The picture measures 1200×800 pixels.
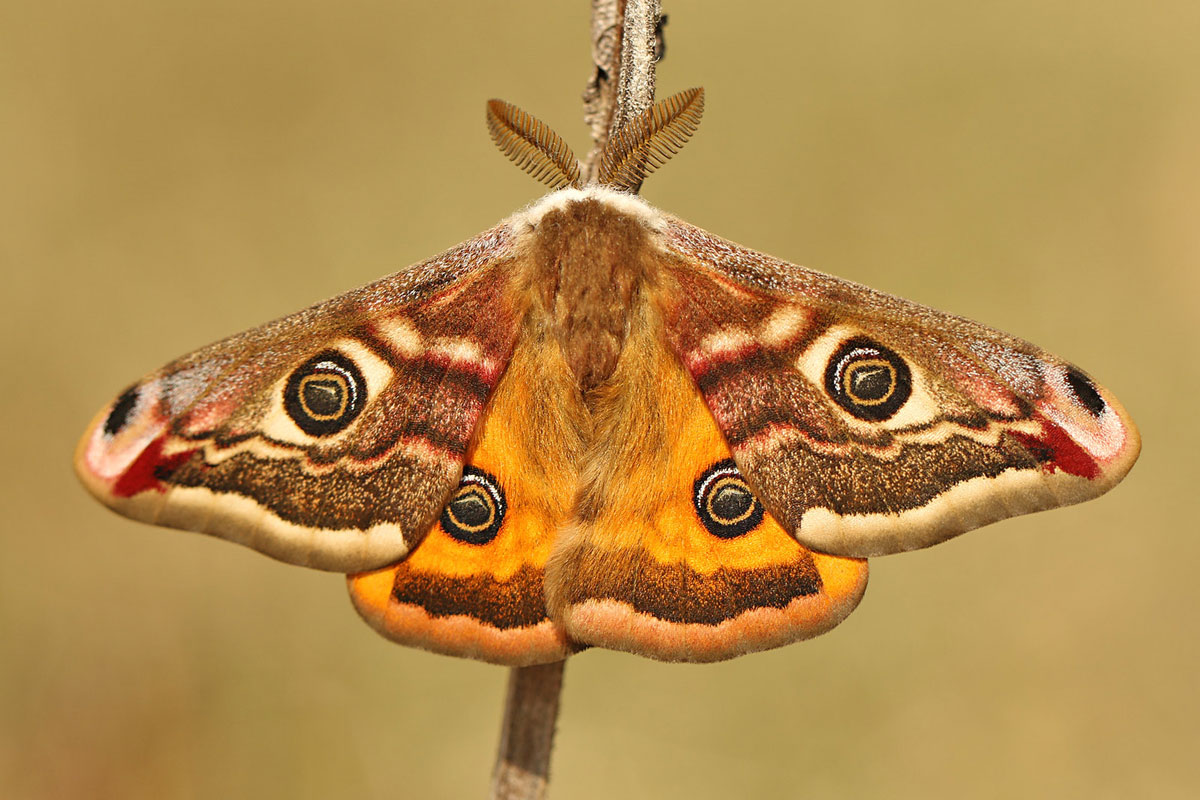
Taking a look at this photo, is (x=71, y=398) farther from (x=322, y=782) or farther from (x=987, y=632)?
(x=987, y=632)

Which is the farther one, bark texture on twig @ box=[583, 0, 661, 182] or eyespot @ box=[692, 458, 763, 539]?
eyespot @ box=[692, 458, 763, 539]

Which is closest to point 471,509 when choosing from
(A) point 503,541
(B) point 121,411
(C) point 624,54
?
(A) point 503,541

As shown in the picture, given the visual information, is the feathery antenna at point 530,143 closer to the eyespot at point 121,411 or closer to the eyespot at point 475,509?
the eyespot at point 475,509

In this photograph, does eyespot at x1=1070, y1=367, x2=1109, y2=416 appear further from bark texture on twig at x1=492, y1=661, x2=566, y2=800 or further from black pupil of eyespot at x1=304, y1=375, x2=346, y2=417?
black pupil of eyespot at x1=304, y1=375, x2=346, y2=417

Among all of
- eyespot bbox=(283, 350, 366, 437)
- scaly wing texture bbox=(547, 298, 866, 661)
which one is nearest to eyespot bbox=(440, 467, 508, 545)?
scaly wing texture bbox=(547, 298, 866, 661)

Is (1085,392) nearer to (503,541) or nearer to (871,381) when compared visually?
(871,381)

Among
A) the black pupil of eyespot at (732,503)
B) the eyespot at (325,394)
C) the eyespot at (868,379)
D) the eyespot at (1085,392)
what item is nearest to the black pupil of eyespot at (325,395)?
the eyespot at (325,394)
